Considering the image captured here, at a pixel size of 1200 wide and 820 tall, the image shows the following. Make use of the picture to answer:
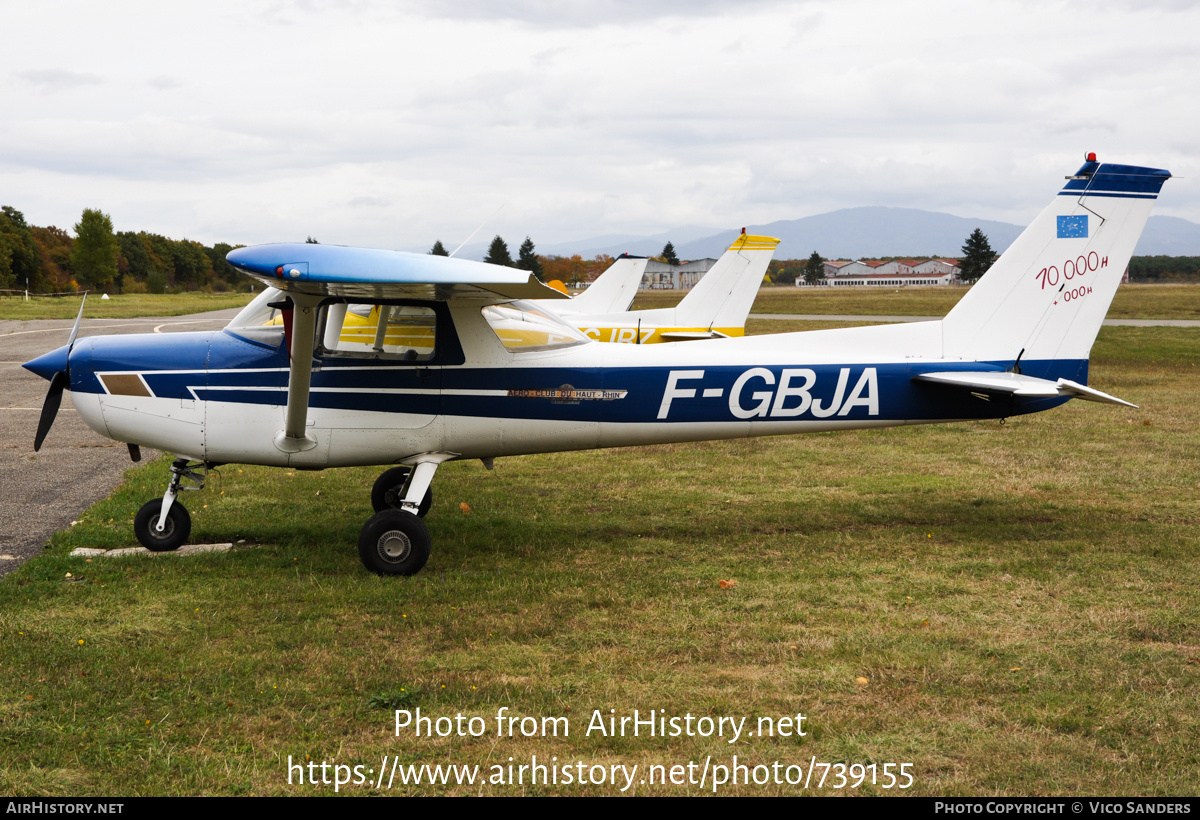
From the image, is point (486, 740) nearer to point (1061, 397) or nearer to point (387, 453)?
point (387, 453)

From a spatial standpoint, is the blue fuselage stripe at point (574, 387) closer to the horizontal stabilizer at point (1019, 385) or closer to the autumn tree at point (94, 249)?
the horizontal stabilizer at point (1019, 385)

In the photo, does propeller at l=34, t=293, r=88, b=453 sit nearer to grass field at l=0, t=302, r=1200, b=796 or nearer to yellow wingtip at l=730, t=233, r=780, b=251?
grass field at l=0, t=302, r=1200, b=796

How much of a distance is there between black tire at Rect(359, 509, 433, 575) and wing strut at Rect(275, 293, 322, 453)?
0.88m

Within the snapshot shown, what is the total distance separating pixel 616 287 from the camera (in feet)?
73.1

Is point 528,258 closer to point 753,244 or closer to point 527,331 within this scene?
point 753,244

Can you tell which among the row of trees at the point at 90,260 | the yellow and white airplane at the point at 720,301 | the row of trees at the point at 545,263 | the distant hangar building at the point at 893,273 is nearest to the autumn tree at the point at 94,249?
the row of trees at the point at 90,260

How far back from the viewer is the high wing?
5336mm

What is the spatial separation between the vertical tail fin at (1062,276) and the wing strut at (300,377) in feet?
16.5

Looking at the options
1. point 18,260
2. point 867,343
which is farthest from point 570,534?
point 18,260

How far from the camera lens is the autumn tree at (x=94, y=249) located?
8338cm

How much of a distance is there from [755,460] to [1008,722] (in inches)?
262

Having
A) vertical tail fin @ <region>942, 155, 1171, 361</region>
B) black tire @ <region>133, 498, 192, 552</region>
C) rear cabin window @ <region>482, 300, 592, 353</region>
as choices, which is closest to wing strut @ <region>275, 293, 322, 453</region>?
black tire @ <region>133, 498, 192, 552</region>

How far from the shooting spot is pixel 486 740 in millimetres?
3934

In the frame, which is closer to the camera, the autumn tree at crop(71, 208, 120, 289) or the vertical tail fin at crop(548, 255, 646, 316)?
the vertical tail fin at crop(548, 255, 646, 316)
